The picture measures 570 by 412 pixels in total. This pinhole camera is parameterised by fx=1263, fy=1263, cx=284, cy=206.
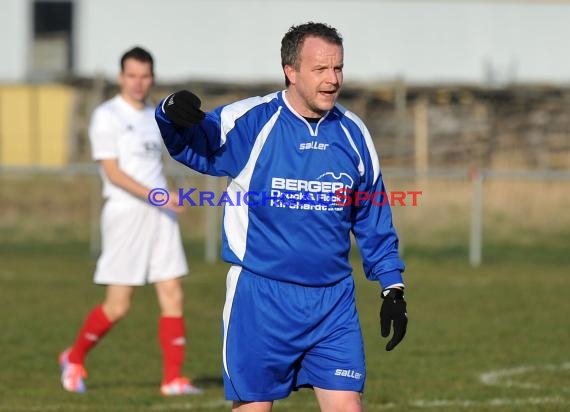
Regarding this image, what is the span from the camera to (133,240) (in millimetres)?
8914

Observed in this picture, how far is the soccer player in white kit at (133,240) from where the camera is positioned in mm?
8812

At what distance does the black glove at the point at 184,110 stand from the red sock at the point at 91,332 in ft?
12.6

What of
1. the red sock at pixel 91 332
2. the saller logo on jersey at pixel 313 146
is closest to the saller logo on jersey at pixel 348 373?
the saller logo on jersey at pixel 313 146

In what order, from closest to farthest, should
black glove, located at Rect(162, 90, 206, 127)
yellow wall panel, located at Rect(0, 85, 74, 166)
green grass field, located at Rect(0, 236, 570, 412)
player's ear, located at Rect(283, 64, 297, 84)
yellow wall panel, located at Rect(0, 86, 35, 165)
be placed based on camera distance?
black glove, located at Rect(162, 90, 206, 127), player's ear, located at Rect(283, 64, 297, 84), green grass field, located at Rect(0, 236, 570, 412), yellow wall panel, located at Rect(0, 85, 74, 166), yellow wall panel, located at Rect(0, 86, 35, 165)

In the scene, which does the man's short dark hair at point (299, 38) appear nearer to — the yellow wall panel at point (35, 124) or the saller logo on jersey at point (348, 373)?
the saller logo on jersey at point (348, 373)

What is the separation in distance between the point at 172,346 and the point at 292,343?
3518 millimetres

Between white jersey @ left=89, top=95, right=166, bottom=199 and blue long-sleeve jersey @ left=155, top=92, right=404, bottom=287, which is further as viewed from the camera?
white jersey @ left=89, top=95, right=166, bottom=199

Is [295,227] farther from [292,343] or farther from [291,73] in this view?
[291,73]

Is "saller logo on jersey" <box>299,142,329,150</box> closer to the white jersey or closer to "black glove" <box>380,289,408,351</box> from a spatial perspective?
"black glove" <box>380,289,408,351</box>

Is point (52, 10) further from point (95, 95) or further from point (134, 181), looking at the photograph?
point (134, 181)

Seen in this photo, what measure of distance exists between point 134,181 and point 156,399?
4.91 feet

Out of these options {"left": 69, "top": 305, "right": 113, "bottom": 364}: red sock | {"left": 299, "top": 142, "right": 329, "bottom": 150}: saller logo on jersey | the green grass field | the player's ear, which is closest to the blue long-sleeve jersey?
{"left": 299, "top": 142, "right": 329, "bottom": 150}: saller logo on jersey

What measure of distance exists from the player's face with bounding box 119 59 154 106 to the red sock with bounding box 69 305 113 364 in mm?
1493

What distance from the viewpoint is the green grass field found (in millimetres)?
8445
